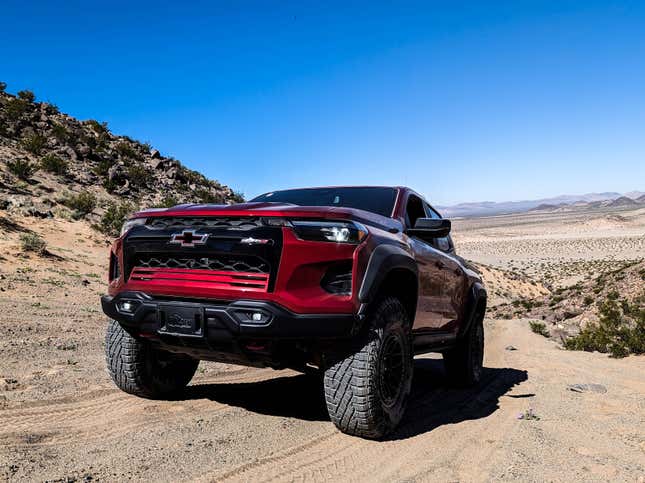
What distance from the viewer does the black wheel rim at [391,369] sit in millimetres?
3842

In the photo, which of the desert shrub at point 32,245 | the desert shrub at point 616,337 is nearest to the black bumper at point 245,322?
the desert shrub at point 616,337

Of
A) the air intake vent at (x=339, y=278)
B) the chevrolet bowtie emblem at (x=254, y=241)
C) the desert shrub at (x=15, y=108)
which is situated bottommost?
the air intake vent at (x=339, y=278)

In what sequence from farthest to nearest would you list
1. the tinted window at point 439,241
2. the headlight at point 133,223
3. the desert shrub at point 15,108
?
the desert shrub at point 15,108 → the tinted window at point 439,241 → the headlight at point 133,223

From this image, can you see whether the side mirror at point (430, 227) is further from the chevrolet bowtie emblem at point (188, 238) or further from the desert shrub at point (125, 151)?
the desert shrub at point (125, 151)

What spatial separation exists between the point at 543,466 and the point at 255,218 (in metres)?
2.43

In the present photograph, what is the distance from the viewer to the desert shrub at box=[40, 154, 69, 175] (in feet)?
76.5

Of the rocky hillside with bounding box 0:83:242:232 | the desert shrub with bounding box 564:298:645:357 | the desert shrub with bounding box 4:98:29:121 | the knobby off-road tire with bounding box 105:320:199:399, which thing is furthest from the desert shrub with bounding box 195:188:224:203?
the knobby off-road tire with bounding box 105:320:199:399

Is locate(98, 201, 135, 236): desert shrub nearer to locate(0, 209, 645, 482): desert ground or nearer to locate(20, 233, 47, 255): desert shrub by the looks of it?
locate(20, 233, 47, 255): desert shrub

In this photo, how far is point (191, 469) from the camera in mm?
3074

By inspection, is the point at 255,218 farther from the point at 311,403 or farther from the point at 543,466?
the point at 543,466

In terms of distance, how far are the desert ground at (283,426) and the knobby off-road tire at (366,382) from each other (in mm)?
155

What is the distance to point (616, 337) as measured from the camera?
9727 mm

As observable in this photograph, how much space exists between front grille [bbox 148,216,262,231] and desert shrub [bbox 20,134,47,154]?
24.9 m

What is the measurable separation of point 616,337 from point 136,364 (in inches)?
344
